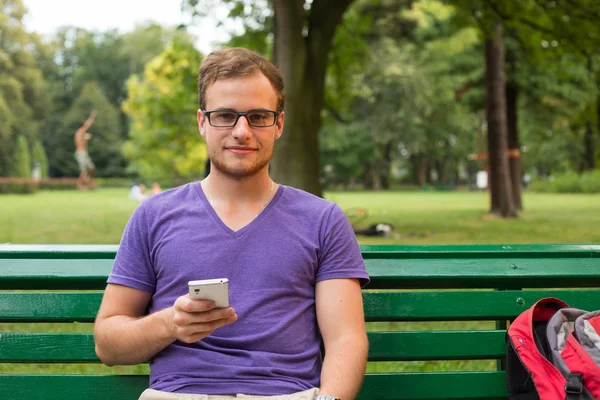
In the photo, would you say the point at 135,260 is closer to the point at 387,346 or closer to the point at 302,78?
the point at 387,346

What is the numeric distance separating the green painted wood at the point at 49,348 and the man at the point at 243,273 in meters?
0.26

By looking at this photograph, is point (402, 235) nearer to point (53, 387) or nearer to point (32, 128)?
point (53, 387)

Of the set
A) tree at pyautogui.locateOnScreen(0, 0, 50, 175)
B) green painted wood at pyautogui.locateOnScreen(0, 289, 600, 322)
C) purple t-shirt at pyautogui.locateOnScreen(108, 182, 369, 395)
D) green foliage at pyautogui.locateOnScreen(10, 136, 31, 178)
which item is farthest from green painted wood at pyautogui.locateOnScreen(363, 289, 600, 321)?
green foliage at pyautogui.locateOnScreen(10, 136, 31, 178)

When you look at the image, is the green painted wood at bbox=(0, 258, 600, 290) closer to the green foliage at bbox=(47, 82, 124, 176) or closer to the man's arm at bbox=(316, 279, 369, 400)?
the man's arm at bbox=(316, 279, 369, 400)

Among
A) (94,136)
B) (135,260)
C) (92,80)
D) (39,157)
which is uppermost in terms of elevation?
(92,80)

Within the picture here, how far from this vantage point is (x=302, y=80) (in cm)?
1159

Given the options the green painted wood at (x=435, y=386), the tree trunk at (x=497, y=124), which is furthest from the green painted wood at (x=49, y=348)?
the tree trunk at (x=497, y=124)

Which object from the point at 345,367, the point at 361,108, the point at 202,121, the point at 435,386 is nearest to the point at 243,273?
the point at 345,367

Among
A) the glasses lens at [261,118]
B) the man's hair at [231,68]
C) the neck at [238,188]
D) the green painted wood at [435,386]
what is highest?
the man's hair at [231,68]

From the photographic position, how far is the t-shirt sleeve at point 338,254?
244cm

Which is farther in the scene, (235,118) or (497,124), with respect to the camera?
(497,124)

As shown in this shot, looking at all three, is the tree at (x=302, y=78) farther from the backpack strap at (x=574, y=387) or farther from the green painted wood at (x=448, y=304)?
the backpack strap at (x=574, y=387)

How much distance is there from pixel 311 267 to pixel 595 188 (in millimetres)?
50172

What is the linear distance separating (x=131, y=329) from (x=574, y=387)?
142cm
